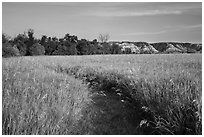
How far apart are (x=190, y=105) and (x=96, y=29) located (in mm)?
2030

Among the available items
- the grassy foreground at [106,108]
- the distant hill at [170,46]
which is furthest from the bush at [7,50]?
the distant hill at [170,46]

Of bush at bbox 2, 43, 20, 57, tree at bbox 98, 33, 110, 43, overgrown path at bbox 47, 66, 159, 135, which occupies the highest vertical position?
tree at bbox 98, 33, 110, 43

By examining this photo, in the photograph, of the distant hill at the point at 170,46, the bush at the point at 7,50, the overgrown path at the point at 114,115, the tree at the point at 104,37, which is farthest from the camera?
the bush at the point at 7,50

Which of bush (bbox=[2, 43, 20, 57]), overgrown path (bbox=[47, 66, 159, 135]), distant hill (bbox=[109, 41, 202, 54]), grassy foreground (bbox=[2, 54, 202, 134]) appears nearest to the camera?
grassy foreground (bbox=[2, 54, 202, 134])

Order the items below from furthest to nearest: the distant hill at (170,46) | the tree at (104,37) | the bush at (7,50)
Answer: the bush at (7,50), the tree at (104,37), the distant hill at (170,46)

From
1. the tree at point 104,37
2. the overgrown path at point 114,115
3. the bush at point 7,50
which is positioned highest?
the tree at point 104,37

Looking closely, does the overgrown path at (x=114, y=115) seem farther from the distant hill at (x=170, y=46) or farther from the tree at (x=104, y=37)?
the tree at (x=104, y=37)

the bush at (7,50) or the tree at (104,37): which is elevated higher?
the tree at (104,37)

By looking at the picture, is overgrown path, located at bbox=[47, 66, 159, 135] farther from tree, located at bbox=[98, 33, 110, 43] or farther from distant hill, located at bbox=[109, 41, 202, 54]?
tree, located at bbox=[98, 33, 110, 43]

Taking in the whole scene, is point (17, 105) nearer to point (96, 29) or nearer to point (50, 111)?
point (50, 111)

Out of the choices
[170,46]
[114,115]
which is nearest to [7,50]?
[114,115]

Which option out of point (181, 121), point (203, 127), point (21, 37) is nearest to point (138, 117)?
point (181, 121)

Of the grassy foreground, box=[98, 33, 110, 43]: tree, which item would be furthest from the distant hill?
box=[98, 33, 110, 43]: tree

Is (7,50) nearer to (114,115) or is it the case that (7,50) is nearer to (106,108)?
(106,108)
